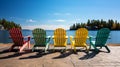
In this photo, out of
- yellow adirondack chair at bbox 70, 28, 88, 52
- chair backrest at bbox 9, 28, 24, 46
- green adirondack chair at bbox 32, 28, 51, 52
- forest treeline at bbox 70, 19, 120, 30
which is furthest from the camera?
forest treeline at bbox 70, 19, 120, 30

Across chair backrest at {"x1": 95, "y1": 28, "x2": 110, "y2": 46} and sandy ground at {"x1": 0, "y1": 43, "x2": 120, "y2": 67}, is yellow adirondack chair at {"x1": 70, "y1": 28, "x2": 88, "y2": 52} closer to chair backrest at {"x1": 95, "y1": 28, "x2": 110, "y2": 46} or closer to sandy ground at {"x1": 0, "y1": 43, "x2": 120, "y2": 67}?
chair backrest at {"x1": 95, "y1": 28, "x2": 110, "y2": 46}

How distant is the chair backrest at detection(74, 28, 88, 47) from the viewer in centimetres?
813

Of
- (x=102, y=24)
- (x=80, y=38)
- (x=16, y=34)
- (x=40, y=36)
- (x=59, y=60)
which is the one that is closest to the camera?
(x=59, y=60)

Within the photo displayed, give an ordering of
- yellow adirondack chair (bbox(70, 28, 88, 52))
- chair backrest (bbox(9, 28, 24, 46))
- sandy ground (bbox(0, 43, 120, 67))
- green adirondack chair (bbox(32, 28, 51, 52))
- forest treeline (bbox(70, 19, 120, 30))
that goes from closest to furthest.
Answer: sandy ground (bbox(0, 43, 120, 67))
chair backrest (bbox(9, 28, 24, 46))
green adirondack chair (bbox(32, 28, 51, 52))
yellow adirondack chair (bbox(70, 28, 88, 52))
forest treeline (bbox(70, 19, 120, 30))

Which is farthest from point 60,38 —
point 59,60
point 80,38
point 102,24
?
point 102,24

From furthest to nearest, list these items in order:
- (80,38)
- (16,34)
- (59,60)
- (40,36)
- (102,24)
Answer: (102,24), (80,38), (40,36), (16,34), (59,60)

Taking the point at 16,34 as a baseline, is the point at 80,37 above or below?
below

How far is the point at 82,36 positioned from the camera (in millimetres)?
8219

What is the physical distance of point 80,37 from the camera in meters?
8.16

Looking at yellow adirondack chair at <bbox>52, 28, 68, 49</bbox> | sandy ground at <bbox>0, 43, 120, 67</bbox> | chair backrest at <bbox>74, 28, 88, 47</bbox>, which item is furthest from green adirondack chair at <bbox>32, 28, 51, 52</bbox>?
chair backrest at <bbox>74, 28, 88, 47</bbox>

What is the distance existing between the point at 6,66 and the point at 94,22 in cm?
11181

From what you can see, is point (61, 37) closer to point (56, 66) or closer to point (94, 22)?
point (56, 66)

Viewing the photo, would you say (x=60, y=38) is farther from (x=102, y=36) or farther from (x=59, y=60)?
(x=59, y=60)

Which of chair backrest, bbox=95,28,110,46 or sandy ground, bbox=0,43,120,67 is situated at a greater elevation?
chair backrest, bbox=95,28,110,46
